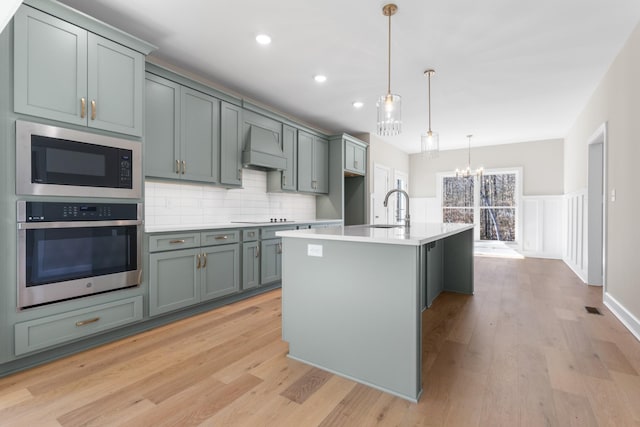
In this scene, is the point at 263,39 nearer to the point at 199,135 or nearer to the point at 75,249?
the point at 199,135

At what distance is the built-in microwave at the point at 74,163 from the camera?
2035mm

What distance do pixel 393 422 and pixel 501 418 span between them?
53 centimetres

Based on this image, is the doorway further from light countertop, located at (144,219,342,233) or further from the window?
light countertop, located at (144,219,342,233)

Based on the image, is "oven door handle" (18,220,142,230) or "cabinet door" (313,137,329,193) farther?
"cabinet door" (313,137,329,193)

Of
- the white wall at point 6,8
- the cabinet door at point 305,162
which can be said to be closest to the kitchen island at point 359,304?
the white wall at point 6,8

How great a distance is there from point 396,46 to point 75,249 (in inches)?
124

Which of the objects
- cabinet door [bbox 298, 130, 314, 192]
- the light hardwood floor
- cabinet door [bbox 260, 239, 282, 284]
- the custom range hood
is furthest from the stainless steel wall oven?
cabinet door [bbox 298, 130, 314, 192]

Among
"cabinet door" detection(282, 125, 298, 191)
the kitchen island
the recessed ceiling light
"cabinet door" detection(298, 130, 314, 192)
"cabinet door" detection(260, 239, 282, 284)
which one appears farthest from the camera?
"cabinet door" detection(298, 130, 314, 192)

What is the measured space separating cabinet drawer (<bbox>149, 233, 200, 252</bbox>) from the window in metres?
6.78

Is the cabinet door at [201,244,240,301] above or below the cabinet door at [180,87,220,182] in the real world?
below

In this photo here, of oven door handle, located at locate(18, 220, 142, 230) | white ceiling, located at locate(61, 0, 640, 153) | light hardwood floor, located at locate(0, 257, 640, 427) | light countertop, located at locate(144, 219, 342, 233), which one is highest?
white ceiling, located at locate(61, 0, 640, 153)

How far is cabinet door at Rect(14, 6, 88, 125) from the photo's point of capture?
2.01 meters

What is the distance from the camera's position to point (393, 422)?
60.4 inches

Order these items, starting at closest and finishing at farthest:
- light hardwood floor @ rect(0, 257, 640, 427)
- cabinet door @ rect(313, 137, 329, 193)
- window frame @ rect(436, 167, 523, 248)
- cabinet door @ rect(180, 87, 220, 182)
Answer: light hardwood floor @ rect(0, 257, 640, 427), cabinet door @ rect(180, 87, 220, 182), cabinet door @ rect(313, 137, 329, 193), window frame @ rect(436, 167, 523, 248)
